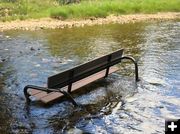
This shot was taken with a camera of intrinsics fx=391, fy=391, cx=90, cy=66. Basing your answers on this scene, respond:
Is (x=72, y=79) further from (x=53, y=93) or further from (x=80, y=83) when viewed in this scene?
(x=80, y=83)

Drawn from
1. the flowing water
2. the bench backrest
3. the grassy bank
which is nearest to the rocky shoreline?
the grassy bank

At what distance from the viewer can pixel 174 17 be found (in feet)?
86.0

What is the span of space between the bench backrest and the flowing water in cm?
54

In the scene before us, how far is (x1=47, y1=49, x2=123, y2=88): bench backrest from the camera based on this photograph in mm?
9252

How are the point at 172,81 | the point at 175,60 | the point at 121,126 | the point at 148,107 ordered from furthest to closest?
the point at 175,60, the point at 172,81, the point at 148,107, the point at 121,126

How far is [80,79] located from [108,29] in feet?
38.7

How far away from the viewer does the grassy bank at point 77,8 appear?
24562 mm

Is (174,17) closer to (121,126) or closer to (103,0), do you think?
(103,0)

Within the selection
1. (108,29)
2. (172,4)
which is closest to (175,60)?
(108,29)

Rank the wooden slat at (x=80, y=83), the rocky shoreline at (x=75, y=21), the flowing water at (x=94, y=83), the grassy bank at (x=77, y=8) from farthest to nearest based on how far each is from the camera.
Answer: the grassy bank at (x=77, y=8) < the rocky shoreline at (x=75, y=21) < the wooden slat at (x=80, y=83) < the flowing water at (x=94, y=83)

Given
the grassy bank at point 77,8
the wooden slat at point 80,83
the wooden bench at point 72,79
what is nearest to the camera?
the wooden bench at point 72,79

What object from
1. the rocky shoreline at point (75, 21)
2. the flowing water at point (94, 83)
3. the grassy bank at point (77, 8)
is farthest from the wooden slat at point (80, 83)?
the grassy bank at point (77, 8)

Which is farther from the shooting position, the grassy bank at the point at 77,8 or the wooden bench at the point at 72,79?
the grassy bank at the point at 77,8

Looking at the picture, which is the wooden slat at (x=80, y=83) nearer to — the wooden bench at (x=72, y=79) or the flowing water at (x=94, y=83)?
the wooden bench at (x=72, y=79)
